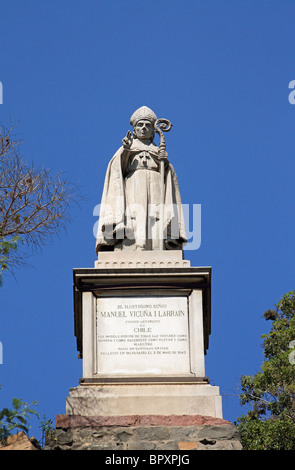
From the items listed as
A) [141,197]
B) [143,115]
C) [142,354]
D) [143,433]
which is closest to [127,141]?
[143,115]

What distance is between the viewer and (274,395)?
20547 millimetres

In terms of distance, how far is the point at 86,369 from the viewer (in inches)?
543

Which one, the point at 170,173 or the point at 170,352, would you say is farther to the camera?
the point at 170,173

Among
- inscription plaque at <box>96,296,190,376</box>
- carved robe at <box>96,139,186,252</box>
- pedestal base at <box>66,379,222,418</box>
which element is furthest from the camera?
carved robe at <box>96,139,186,252</box>

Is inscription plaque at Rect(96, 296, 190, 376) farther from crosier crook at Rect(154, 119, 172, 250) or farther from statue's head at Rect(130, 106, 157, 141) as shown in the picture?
statue's head at Rect(130, 106, 157, 141)

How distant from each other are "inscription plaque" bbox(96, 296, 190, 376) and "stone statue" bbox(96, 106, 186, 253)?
109 cm

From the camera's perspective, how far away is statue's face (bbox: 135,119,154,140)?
1593 centimetres

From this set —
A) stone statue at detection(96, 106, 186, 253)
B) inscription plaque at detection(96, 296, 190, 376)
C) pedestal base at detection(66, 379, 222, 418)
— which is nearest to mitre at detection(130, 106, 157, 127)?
stone statue at detection(96, 106, 186, 253)

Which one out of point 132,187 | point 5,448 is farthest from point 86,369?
point 132,187

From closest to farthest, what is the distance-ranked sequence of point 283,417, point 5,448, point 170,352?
1. point 5,448
2. point 170,352
3. point 283,417

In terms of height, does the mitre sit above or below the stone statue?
above
